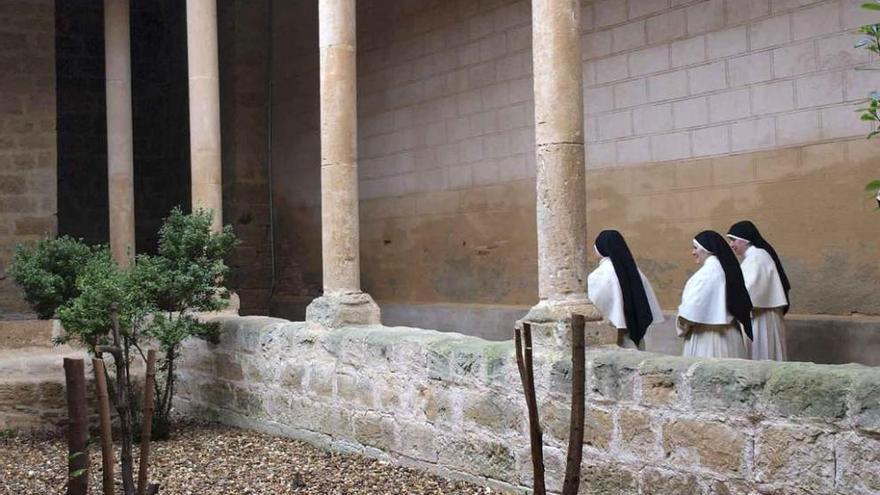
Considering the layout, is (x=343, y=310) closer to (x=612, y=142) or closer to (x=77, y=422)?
(x=612, y=142)

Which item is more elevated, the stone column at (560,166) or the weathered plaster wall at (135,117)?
the weathered plaster wall at (135,117)

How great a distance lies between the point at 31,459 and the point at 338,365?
2.38m

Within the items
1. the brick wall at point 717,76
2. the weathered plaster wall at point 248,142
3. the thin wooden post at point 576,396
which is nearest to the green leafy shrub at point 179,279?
the brick wall at point 717,76

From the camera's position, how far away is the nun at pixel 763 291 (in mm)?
6957

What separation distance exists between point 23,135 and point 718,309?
29.3ft

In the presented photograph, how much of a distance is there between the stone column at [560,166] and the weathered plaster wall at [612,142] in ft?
9.78

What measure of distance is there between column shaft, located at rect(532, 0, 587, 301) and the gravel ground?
4.39ft

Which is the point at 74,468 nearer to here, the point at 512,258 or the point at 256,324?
the point at 256,324

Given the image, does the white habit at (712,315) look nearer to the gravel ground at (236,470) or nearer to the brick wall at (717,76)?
the gravel ground at (236,470)

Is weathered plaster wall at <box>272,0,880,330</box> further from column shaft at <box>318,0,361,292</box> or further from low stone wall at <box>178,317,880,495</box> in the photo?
low stone wall at <box>178,317,880,495</box>

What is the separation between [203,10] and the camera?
31.2 feet

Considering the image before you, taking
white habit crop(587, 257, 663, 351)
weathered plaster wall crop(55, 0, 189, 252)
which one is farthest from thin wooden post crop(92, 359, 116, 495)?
weathered plaster wall crop(55, 0, 189, 252)

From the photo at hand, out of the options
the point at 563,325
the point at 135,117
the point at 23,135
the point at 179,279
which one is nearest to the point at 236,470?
the point at 179,279

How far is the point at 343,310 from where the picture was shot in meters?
7.37
